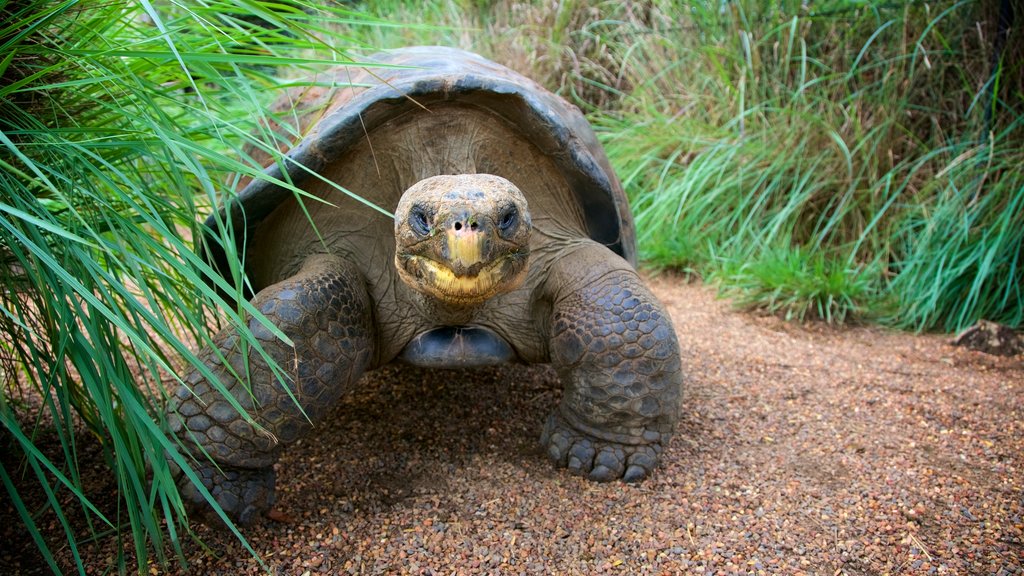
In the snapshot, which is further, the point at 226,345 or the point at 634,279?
the point at 634,279

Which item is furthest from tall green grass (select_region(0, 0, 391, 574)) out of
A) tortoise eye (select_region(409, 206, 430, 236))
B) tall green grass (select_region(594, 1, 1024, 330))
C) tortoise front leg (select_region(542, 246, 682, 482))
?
tall green grass (select_region(594, 1, 1024, 330))

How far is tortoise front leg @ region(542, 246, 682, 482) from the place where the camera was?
84.2 inches

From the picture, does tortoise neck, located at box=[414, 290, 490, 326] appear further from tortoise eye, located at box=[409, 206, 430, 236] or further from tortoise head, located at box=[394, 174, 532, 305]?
tortoise eye, located at box=[409, 206, 430, 236]

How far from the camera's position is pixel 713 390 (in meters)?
2.96

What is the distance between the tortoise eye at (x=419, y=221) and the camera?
5.99ft

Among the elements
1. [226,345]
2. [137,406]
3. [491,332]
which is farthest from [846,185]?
[137,406]

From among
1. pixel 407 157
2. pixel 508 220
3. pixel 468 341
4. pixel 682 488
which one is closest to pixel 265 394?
pixel 468 341

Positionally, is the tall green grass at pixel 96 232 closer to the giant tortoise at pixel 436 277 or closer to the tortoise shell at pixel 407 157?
the giant tortoise at pixel 436 277

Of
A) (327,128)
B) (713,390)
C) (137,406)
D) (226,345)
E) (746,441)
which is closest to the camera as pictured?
(137,406)

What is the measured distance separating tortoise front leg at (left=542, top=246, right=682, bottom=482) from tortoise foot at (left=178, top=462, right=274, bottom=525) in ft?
2.78

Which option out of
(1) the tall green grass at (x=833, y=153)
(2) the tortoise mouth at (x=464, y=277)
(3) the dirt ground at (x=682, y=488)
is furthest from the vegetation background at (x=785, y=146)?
(2) the tortoise mouth at (x=464, y=277)

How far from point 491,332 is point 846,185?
3351 mm

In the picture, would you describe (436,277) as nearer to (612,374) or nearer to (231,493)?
(612,374)

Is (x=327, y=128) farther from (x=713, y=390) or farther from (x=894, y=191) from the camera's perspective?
(x=894, y=191)
